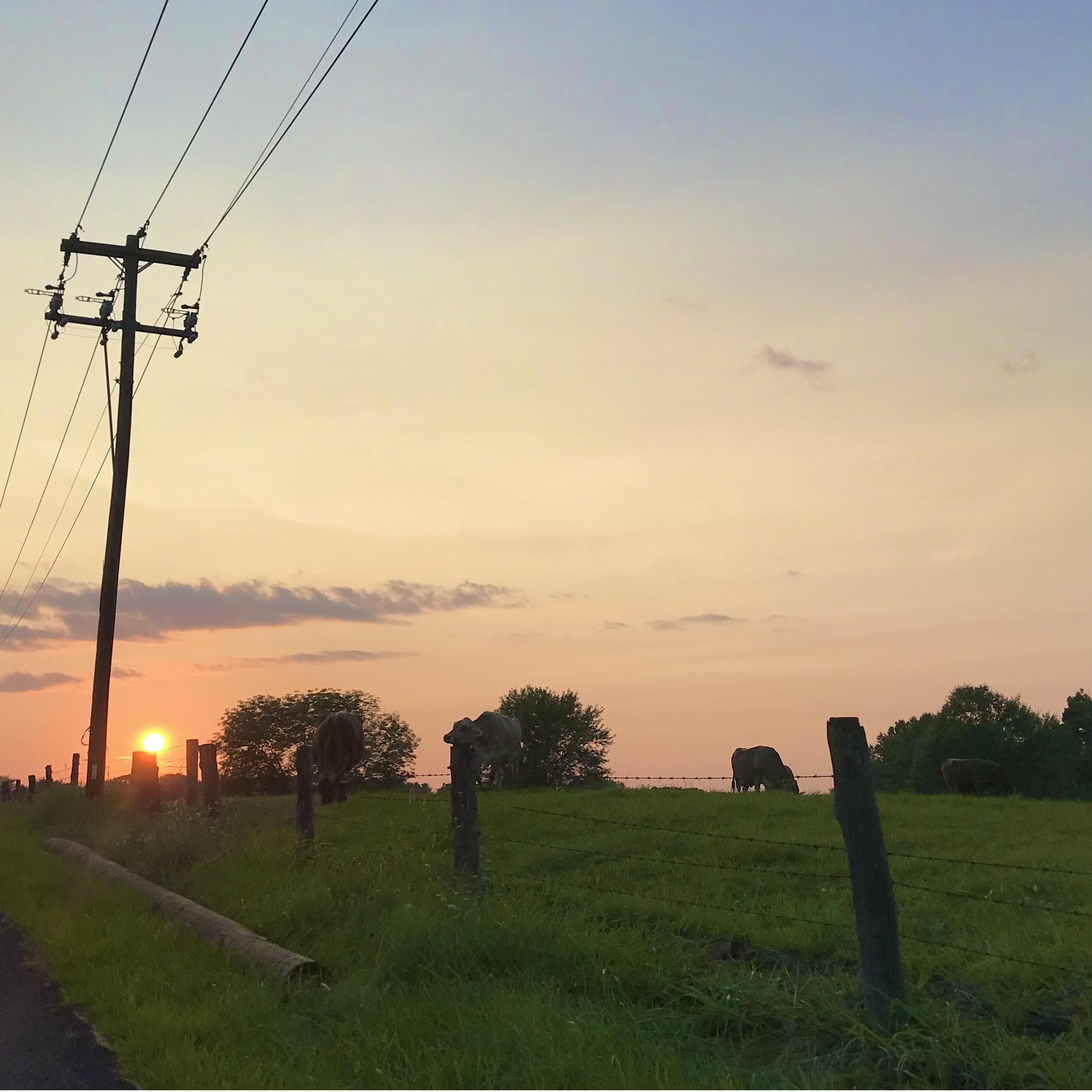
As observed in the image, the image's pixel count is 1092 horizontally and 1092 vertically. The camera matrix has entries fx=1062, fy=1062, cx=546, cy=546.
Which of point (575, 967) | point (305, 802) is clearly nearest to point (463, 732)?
point (305, 802)

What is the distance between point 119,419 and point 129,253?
434cm

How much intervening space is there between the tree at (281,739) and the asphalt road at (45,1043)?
149ft

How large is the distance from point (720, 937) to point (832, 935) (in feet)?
3.26

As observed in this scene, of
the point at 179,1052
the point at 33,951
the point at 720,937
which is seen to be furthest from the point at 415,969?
the point at 33,951

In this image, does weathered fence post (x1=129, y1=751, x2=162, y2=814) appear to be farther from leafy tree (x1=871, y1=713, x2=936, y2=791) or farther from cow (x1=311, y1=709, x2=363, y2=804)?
leafy tree (x1=871, y1=713, x2=936, y2=791)

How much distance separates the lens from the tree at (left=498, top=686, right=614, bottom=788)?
4559 cm

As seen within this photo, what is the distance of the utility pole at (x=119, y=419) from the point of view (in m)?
24.8

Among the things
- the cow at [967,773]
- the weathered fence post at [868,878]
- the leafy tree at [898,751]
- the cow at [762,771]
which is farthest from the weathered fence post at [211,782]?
the leafy tree at [898,751]

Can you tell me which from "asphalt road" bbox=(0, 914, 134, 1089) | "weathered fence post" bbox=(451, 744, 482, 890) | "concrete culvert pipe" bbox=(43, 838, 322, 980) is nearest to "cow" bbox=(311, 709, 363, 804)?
"concrete culvert pipe" bbox=(43, 838, 322, 980)

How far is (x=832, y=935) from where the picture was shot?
372 inches

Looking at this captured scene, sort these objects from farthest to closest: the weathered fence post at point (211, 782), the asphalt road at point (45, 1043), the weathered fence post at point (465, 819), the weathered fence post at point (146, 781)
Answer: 1. the weathered fence post at point (146, 781)
2. the weathered fence post at point (211, 782)
3. the weathered fence post at point (465, 819)
4. the asphalt road at point (45, 1043)

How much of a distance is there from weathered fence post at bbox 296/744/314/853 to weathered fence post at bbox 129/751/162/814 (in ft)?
31.6

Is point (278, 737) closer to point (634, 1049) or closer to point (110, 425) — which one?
point (110, 425)

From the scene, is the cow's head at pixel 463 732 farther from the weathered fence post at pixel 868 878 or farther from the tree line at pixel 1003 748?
the tree line at pixel 1003 748
